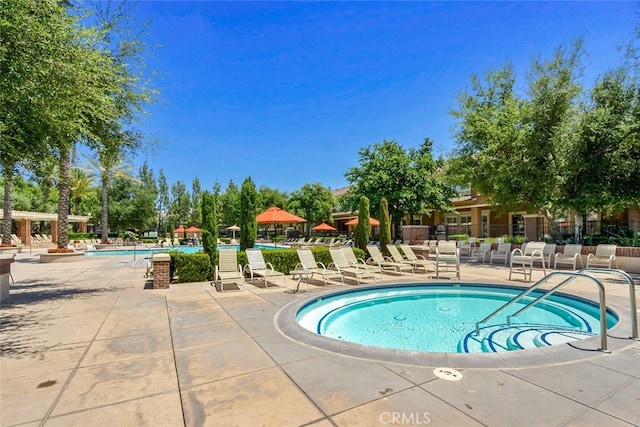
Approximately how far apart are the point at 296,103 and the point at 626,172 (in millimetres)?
18661

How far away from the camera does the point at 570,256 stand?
42.2ft

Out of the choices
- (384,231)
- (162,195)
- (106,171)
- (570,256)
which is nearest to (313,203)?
(106,171)

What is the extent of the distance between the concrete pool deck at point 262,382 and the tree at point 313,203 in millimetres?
34075

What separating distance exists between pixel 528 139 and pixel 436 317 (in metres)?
12.7

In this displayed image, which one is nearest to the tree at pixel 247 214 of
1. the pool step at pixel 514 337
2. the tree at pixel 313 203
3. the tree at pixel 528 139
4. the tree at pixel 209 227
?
the tree at pixel 209 227

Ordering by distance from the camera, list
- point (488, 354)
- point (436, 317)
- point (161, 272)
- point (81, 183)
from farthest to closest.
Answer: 1. point (81, 183)
2. point (161, 272)
3. point (436, 317)
4. point (488, 354)

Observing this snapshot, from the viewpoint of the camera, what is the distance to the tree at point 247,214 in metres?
12.8

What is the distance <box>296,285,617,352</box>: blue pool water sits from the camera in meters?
5.79

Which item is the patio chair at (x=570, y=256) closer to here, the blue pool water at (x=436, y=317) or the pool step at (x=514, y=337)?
the blue pool water at (x=436, y=317)

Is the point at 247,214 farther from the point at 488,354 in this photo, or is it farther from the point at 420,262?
the point at 488,354

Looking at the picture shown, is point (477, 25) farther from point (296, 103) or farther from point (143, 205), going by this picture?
point (143, 205)

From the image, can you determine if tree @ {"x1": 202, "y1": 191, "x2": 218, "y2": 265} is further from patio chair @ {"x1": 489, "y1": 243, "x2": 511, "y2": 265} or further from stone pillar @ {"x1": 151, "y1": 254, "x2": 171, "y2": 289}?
patio chair @ {"x1": 489, "y1": 243, "x2": 511, "y2": 265}

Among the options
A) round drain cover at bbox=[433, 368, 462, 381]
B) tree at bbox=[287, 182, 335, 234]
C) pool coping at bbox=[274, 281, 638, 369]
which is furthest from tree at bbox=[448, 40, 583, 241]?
tree at bbox=[287, 182, 335, 234]

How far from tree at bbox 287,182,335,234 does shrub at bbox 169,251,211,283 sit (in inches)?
1150
